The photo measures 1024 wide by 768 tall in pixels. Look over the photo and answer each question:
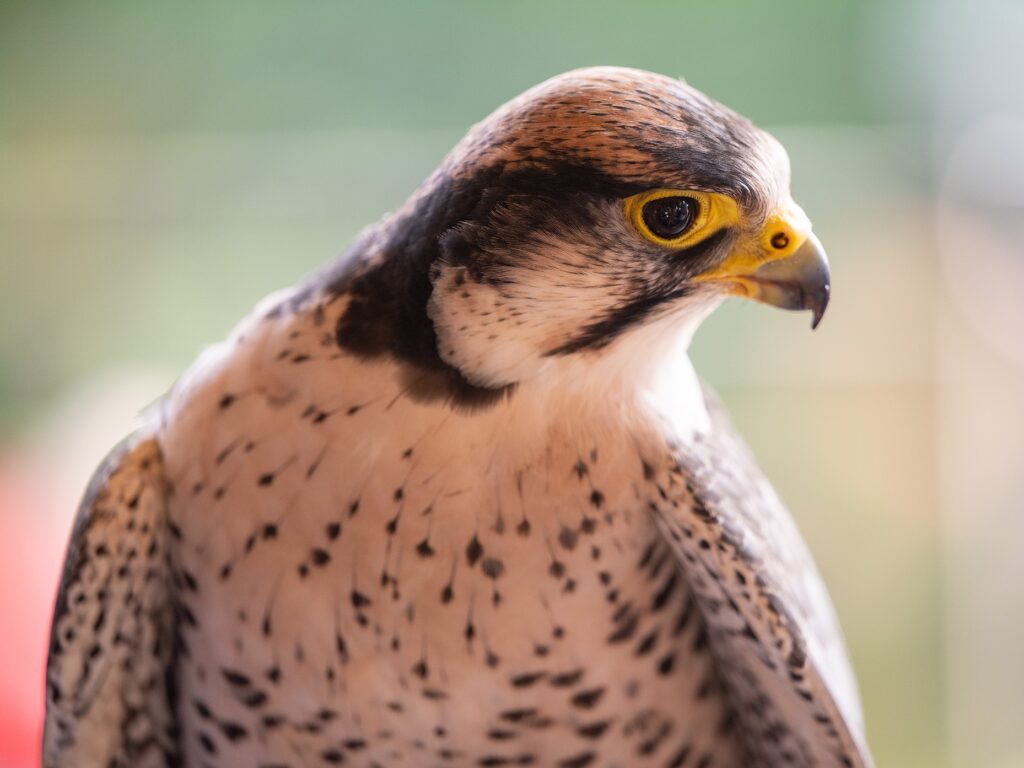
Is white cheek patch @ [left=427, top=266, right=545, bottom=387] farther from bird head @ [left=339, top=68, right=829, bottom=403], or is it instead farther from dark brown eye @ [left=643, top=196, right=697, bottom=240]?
dark brown eye @ [left=643, top=196, right=697, bottom=240]

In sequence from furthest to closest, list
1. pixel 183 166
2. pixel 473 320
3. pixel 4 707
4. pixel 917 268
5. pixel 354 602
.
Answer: pixel 183 166, pixel 917 268, pixel 4 707, pixel 354 602, pixel 473 320

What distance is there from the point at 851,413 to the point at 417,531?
2434mm

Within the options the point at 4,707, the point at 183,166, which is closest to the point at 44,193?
the point at 183,166

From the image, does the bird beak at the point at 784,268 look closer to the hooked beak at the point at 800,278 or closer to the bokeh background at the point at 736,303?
the hooked beak at the point at 800,278

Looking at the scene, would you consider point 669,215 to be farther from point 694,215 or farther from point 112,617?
point 112,617

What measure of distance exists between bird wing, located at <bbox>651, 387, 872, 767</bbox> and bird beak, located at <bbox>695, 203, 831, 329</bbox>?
0.20m

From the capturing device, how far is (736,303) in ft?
10.6

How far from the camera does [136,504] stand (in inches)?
45.1

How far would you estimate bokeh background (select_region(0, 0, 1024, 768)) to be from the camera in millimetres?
3111

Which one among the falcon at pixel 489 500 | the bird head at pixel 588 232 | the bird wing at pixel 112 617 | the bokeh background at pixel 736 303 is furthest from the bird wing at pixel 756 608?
the bokeh background at pixel 736 303

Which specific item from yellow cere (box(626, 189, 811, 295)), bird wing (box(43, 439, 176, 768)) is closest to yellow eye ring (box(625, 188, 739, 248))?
yellow cere (box(626, 189, 811, 295))

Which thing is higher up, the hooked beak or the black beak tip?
the hooked beak

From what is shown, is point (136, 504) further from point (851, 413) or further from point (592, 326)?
point (851, 413)

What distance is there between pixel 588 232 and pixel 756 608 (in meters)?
0.41
